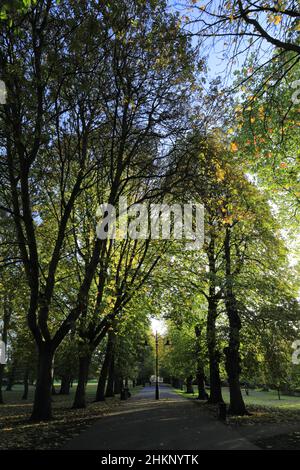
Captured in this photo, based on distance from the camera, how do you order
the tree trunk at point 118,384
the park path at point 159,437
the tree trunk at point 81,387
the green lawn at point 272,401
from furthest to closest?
the tree trunk at point 118,384, the green lawn at point 272,401, the tree trunk at point 81,387, the park path at point 159,437

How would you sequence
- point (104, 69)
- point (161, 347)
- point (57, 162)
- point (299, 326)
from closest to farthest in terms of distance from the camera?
point (104, 69)
point (57, 162)
point (299, 326)
point (161, 347)

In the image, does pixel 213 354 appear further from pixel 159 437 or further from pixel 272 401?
pixel 272 401

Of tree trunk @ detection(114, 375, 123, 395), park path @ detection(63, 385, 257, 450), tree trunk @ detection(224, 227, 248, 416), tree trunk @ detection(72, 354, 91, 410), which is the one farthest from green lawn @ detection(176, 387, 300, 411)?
park path @ detection(63, 385, 257, 450)

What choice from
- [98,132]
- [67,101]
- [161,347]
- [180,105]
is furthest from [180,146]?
[161,347]

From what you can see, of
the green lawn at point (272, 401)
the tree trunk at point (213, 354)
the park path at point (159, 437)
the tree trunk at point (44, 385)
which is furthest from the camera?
the green lawn at point (272, 401)

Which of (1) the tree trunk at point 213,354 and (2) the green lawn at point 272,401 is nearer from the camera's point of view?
(1) the tree trunk at point 213,354

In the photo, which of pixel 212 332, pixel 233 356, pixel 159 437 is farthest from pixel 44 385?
pixel 233 356

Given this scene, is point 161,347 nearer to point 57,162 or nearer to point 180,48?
point 57,162

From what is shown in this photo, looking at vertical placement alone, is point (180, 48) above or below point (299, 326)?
above

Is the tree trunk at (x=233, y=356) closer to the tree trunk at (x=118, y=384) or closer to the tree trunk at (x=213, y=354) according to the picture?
the tree trunk at (x=213, y=354)

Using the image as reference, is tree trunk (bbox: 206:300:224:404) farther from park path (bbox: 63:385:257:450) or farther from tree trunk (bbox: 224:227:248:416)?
park path (bbox: 63:385:257:450)

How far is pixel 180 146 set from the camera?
45.1 feet

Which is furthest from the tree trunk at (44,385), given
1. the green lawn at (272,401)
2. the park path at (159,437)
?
the green lawn at (272,401)
